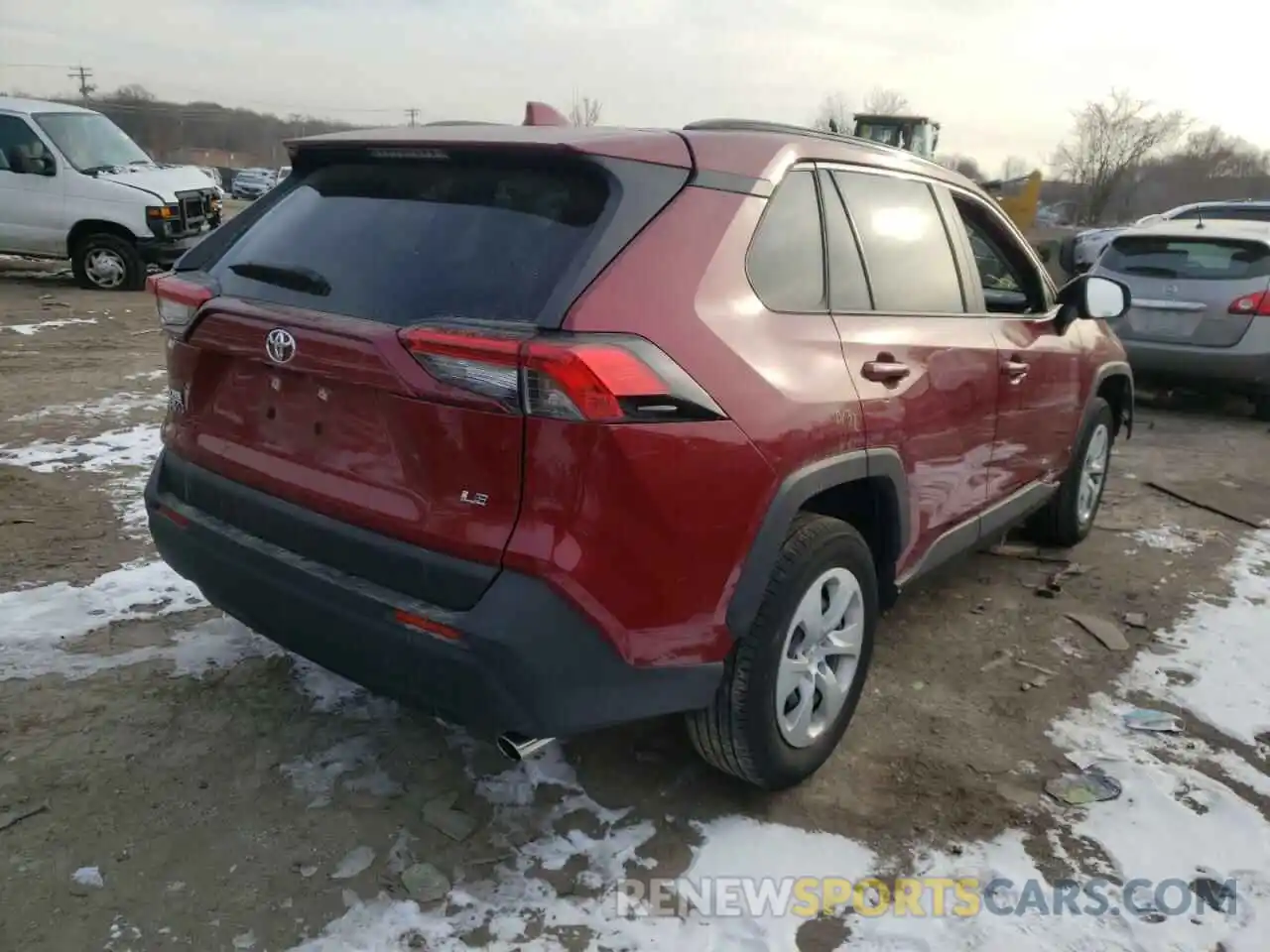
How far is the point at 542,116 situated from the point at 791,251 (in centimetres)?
84

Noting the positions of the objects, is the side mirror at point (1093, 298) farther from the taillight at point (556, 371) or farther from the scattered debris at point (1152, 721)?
the taillight at point (556, 371)

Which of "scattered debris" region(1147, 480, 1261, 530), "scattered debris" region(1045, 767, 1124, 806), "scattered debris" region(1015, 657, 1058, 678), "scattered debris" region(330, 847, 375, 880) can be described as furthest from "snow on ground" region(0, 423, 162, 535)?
"scattered debris" region(1147, 480, 1261, 530)

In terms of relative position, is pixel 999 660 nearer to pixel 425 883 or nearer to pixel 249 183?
pixel 425 883

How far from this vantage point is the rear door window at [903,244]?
3020 millimetres

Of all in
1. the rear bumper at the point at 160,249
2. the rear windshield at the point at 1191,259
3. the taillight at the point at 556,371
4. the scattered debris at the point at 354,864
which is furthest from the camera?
the rear bumper at the point at 160,249

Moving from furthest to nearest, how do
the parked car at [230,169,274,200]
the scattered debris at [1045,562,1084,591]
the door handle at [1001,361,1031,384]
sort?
the parked car at [230,169,274,200] < the scattered debris at [1045,562,1084,591] < the door handle at [1001,361,1031,384]

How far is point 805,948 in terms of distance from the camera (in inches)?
90.4

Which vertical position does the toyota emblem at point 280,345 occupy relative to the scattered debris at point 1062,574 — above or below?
above

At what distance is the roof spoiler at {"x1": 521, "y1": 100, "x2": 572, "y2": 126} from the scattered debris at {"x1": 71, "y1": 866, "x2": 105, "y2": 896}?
7.32ft

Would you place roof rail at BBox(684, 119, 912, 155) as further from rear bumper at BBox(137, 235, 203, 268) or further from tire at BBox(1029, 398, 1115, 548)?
rear bumper at BBox(137, 235, 203, 268)

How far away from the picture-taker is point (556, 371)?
1.99m

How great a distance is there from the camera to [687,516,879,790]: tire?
2498 mm

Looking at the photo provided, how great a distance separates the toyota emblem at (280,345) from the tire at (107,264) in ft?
35.8

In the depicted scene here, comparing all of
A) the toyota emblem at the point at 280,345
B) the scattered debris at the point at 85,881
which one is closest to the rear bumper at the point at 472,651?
the toyota emblem at the point at 280,345
